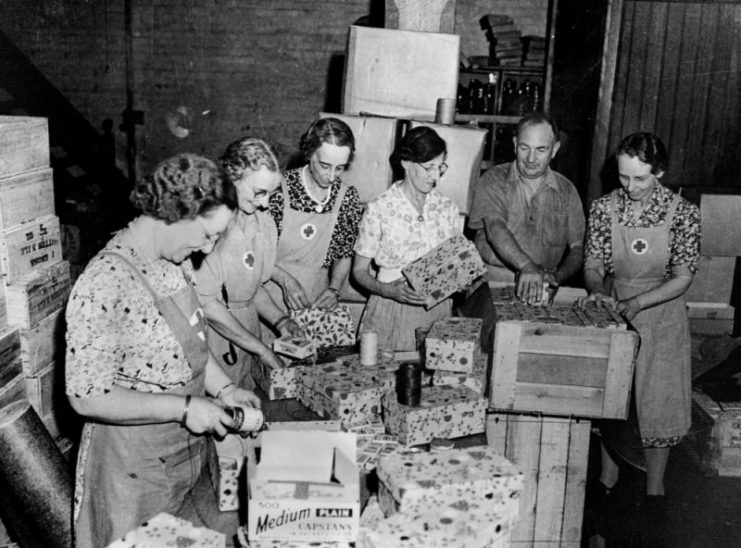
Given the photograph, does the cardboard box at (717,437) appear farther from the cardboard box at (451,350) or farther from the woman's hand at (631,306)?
the cardboard box at (451,350)

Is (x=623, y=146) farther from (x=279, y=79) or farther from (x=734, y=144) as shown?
(x=279, y=79)

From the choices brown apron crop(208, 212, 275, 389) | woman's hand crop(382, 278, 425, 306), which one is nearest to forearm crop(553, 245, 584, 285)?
woman's hand crop(382, 278, 425, 306)

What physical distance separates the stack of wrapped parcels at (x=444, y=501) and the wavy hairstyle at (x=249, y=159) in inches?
56.6

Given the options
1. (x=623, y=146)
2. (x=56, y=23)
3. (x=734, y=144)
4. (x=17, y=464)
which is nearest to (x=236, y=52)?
(x=56, y=23)

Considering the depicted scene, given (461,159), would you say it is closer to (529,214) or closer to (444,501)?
(529,214)

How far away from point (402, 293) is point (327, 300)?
14.7 inches

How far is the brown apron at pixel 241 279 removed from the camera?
3.19 meters

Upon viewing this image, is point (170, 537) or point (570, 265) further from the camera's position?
point (570, 265)

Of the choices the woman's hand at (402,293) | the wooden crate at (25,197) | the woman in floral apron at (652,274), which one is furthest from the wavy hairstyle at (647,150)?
the wooden crate at (25,197)

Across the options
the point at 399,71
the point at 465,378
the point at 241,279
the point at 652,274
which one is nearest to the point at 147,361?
the point at 241,279

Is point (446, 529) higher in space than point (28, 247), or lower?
lower

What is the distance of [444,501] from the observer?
1.94 meters

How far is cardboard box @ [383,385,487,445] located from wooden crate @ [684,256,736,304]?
3.33 metres

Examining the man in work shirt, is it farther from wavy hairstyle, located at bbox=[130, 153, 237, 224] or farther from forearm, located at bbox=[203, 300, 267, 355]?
wavy hairstyle, located at bbox=[130, 153, 237, 224]
